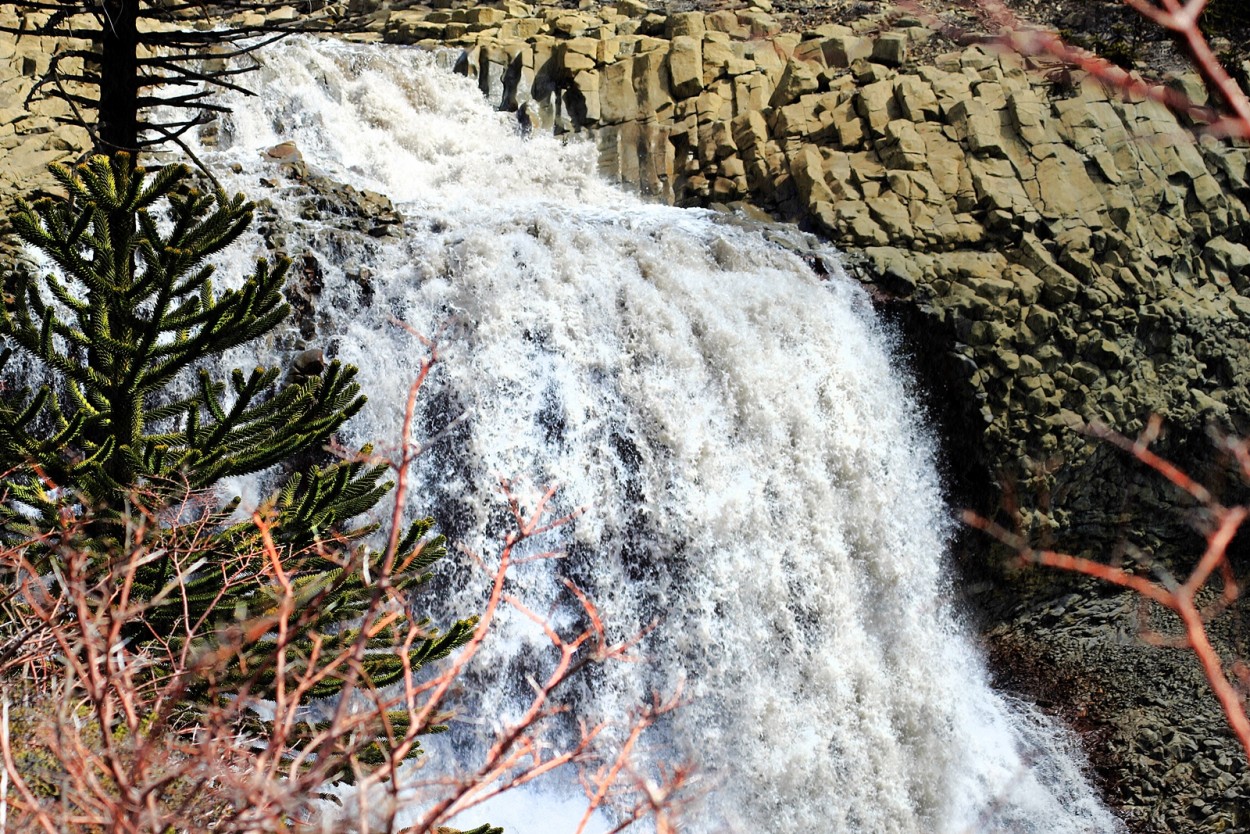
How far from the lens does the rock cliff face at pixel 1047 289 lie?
1338 cm

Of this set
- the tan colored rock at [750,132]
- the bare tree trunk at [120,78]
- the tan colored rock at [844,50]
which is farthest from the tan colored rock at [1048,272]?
the bare tree trunk at [120,78]

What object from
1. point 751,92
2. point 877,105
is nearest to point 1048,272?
point 877,105

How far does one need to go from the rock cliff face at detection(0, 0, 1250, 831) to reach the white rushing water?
68 cm

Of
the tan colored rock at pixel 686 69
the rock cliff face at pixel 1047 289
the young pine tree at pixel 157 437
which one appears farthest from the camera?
the tan colored rock at pixel 686 69

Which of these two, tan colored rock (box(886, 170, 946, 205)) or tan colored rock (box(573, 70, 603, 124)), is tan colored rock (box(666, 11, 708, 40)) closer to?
tan colored rock (box(573, 70, 603, 124))

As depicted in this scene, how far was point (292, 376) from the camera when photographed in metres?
10.5

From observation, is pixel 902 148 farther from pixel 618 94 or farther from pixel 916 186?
pixel 618 94

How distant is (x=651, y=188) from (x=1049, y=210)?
5.09m

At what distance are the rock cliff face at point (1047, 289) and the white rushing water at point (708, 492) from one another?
0.68 m

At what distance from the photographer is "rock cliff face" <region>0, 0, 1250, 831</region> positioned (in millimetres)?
13383

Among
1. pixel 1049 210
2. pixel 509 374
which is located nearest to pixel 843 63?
pixel 1049 210

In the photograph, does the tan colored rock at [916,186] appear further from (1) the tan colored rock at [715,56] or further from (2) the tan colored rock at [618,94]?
(2) the tan colored rock at [618,94]

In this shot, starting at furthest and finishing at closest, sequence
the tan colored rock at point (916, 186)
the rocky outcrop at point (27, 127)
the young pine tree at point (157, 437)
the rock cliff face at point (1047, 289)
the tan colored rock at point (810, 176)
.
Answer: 1. the tan colored rock at point (810, 176)
2. the tan colored rock at point (916, 186)
3. the rock cliff face at point (1047, 289)
4. the rocky outcrop at point (27, 127)
5. the young pine tree at point (157, 437)

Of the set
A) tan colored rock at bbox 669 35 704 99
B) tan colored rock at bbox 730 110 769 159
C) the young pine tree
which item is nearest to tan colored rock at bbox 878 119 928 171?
Answer: tan colored rock at bbox 730 110 769 159
